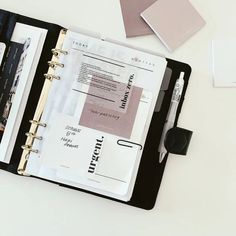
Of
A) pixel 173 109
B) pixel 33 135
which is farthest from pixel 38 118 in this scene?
pixel 173 109

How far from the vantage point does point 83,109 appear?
828 mm

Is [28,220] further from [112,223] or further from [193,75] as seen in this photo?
[193,75]

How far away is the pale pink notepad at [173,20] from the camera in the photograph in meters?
0.87

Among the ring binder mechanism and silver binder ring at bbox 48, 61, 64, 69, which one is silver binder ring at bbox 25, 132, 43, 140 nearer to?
the ring binder mechanism

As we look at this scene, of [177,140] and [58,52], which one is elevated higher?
[58,52]

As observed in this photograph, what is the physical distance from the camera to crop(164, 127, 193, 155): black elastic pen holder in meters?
0.83

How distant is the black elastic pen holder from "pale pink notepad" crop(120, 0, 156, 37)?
0.69 ft

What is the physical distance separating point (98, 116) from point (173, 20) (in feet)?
0.82

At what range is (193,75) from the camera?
879mm

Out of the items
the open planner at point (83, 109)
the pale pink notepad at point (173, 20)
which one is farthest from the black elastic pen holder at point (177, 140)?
the pale pink notepad at point (173, 20)

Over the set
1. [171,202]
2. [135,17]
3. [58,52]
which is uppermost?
[135,17]

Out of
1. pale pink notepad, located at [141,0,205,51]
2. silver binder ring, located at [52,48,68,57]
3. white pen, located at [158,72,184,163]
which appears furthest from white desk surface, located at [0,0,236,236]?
silver binder ring, located at [52,48,68,57]

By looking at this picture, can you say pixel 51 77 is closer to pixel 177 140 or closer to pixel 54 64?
pixel 54 64

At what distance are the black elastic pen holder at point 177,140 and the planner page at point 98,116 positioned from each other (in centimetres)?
5
